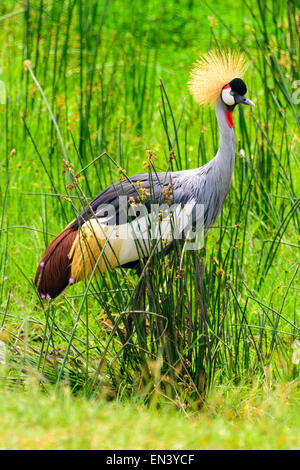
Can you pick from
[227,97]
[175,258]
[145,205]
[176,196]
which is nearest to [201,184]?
[176,196]

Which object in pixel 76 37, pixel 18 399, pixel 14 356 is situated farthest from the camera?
pixel 76 37

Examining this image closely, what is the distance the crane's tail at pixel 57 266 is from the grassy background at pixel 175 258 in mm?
97

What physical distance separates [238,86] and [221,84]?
0.34 feet

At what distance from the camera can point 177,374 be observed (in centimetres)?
273

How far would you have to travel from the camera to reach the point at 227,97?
3.32m

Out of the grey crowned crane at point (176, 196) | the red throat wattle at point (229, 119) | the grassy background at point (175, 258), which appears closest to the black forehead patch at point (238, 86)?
the grey crowned crane at point (176, 196)

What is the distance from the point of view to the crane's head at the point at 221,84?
10.8ft

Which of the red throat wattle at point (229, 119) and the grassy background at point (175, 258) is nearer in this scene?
the grassy background at point (175, 258)

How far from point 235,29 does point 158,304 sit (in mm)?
4323

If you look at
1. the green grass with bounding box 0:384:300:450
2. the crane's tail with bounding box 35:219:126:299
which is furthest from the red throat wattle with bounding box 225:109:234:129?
the green grass with bounding box 0:384:300:450

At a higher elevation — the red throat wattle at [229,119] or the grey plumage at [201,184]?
the red throat wattle at [229,119]

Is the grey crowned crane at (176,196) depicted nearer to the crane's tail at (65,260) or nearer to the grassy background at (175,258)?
the crane's tail at (65,260)
